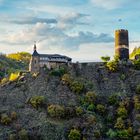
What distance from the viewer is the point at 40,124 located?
327ft

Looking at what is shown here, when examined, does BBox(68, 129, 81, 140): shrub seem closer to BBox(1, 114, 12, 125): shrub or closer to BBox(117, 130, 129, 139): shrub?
BBox(117, 130, 129, 139): shrub

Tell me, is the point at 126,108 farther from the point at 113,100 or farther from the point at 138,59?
the point at 138,59

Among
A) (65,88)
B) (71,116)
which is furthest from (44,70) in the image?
(71,116)

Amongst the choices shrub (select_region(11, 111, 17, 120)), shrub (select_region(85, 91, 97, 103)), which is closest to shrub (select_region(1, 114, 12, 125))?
shrub (select_region(11, 111, 17, 120))

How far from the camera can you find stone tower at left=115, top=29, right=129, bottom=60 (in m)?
124

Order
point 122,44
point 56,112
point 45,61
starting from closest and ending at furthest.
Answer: point 56,112 < point 45,61 < point 122,44

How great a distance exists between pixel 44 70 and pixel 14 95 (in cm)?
993

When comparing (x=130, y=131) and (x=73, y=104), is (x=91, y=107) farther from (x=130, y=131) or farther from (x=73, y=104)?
(x=130, y=131)

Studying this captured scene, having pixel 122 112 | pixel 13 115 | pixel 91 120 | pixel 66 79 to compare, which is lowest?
pixel 91 120

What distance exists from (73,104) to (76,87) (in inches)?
210

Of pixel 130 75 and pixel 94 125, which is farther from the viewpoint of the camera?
pixel 130 75

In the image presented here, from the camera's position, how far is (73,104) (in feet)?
346

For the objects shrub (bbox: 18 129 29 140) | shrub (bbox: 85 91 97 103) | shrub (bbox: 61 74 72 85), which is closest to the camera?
shrub (bbox: 18 129 29 140)

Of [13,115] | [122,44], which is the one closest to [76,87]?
[13,115]
